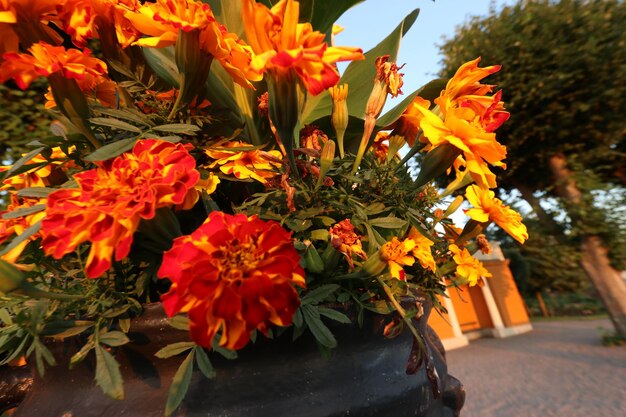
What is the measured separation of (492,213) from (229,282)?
1.56 feet

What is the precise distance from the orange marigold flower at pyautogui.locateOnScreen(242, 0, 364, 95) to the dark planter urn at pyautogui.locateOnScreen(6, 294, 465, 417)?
30 centimetres

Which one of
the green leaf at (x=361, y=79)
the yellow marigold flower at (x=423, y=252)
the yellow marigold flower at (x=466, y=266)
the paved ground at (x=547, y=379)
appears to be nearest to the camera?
the yellow marigold flower at (x=423, y=252)

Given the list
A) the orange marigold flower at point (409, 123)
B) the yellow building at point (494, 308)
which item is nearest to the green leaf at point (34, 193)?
the orange marigold flower at point (409, 123)

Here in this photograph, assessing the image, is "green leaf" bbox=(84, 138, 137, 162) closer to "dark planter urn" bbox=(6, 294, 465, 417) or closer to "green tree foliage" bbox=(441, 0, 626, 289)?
"dark planter urn" bbox=(6, 294, 465, 417)

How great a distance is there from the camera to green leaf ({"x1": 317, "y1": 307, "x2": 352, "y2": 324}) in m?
0.42

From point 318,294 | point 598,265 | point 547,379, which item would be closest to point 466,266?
point 318,294

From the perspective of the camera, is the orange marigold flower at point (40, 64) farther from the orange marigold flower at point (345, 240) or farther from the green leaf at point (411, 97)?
the green leaf at point (411, 97)

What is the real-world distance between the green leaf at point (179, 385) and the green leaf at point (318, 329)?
0.13m

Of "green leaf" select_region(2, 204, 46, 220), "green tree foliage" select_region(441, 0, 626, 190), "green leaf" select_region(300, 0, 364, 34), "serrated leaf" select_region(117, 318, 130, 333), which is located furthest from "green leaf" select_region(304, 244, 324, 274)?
"green tree foliage" select_region(441, 0, 626, 190)

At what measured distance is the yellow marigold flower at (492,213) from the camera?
1.93ft

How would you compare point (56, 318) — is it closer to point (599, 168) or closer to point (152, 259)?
point (152, 259)

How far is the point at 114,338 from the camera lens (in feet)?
1.27

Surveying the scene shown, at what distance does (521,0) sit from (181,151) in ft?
25.6

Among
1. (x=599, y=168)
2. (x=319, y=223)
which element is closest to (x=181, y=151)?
(x=319, y=223)
